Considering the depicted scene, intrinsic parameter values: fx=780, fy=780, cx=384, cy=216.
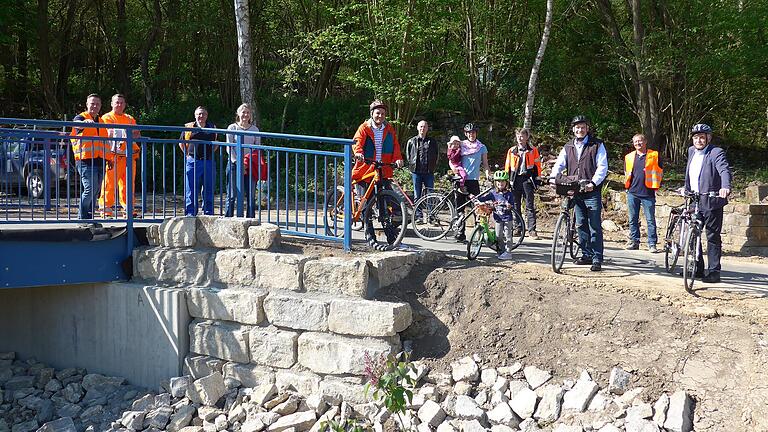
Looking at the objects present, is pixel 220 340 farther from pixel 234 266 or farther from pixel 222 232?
pixel 222 232

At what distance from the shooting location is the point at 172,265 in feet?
30.0

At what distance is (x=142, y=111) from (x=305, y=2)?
6223 mm

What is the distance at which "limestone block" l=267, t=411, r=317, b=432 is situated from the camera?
7.43 meters

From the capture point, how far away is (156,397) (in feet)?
Answer: 28.1

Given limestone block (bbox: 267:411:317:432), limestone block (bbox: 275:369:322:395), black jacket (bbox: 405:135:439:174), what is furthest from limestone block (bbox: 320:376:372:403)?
black jacket (bbox: 405:135:439:174)

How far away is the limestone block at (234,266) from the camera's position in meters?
8.62

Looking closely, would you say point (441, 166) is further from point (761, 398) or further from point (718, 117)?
point (761, 398)

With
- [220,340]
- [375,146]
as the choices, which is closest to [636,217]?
[375,146]

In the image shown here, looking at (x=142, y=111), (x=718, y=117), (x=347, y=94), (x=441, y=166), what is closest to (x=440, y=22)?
(x=441, y=166)

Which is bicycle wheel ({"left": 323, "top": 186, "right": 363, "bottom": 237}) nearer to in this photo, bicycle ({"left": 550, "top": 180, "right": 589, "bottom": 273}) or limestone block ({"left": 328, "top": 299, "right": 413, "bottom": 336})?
limestone block ({"left": 328, "top": 299, "right": 413, "bottom": 336})

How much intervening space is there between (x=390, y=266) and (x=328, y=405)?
5.08ft

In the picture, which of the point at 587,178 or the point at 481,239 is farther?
the point at 481,239

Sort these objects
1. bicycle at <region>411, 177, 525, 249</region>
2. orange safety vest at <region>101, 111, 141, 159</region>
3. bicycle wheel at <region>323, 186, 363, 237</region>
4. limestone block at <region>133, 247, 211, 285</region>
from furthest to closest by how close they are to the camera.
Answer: bicycle at <region>411, 177, 525, 249</region>
orange safety vest at <region>101, 111, 141, 159</region>
bicycle wheel at <region>323, 186, 363, 237</region>
limestone block at <region>133, 247, 211, 285</region>

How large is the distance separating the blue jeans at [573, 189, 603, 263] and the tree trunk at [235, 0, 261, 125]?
8006 millimetres
